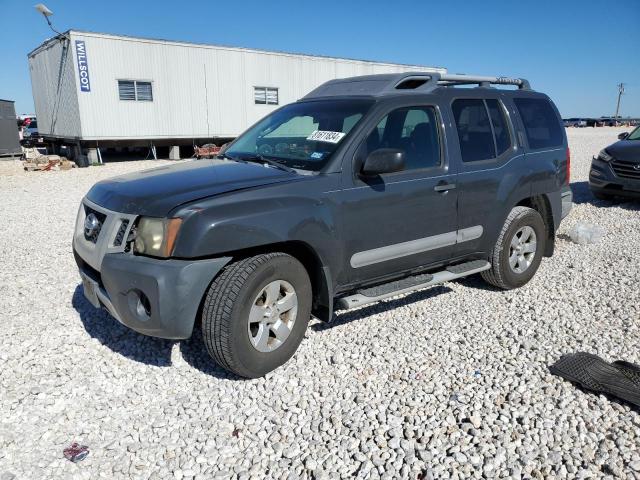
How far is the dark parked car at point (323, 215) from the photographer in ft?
10.2

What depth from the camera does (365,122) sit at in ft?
12.6

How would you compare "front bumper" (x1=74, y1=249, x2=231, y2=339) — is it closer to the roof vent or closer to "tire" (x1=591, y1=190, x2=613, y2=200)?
the roof vent

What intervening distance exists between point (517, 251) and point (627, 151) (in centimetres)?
576

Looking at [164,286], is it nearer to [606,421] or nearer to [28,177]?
[606,421]

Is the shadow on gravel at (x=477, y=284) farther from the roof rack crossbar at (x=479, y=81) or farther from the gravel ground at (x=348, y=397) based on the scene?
the roof rack crossbar at (x=479, y=81)

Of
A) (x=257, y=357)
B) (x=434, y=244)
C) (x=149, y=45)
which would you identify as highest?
(x=149, y=45)

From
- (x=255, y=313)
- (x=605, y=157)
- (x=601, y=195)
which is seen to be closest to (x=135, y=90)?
(x=605, y=157)

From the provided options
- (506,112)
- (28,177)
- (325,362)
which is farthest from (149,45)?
(325,362)

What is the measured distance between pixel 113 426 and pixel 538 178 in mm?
4412

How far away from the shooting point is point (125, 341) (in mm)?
4043

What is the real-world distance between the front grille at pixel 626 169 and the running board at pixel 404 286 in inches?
237

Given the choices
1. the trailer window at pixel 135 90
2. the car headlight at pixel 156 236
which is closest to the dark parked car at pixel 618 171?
the car headlight at pixel 156 236

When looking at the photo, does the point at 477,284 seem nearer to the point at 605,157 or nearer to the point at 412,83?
the point at 412,83

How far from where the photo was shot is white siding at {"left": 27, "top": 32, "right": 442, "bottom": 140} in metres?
16.5
